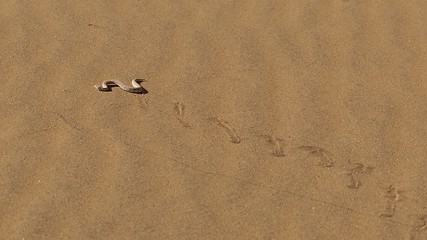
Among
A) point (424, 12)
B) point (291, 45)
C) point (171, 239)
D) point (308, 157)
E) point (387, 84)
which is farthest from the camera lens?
point (424, 12)

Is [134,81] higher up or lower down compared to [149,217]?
higher up

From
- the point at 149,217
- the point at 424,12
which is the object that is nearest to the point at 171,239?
the point at 149,217

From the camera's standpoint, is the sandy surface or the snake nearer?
the sandy surface

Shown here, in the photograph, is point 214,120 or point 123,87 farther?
point 123,87

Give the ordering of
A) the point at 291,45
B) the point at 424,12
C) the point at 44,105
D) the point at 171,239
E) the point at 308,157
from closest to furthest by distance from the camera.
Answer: the point at 171,239 → the point at 308,157 → the point at 44,105 → the point at 291,45 → the point at 424,12

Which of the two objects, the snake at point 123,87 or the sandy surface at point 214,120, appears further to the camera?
the snake at point 123,87

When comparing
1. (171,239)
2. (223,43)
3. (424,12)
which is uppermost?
(424,12)

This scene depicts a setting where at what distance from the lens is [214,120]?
3.12 metres

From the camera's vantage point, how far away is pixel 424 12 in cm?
403

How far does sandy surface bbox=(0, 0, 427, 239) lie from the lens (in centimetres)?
259

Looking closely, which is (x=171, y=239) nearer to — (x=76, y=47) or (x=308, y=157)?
(x=308, y=157)

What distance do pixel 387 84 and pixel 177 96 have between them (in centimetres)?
128

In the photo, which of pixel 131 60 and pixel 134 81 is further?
pixel 131 60

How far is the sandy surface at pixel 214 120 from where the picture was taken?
2594mm
